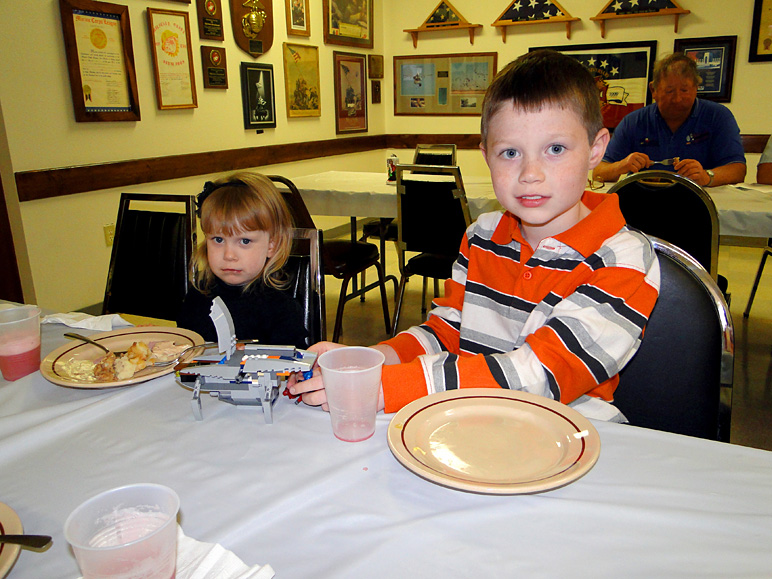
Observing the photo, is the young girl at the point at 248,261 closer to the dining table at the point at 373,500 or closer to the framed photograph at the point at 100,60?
the dining table at the point at 373,500

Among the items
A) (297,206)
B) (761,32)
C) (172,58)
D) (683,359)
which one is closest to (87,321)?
(683,359)

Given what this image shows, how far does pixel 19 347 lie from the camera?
1.00 m

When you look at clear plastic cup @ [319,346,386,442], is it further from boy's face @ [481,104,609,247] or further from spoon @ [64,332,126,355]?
spoon @ [64,332,126,355]

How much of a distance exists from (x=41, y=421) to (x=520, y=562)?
0.73 m

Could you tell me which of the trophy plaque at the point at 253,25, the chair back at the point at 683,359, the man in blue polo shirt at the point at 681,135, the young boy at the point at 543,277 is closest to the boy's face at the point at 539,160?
the young boy at the point at 543,277

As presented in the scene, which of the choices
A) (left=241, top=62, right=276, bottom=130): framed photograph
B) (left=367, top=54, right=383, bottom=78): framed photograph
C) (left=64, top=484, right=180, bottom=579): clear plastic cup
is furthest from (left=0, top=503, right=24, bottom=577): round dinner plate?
(left=367, top=54, right=383, bottom=78): framed photograph

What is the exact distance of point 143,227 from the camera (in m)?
1.92

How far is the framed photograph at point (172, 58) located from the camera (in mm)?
3740

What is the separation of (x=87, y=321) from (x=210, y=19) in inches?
141

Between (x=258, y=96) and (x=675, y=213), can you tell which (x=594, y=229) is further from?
(x=258, y=96)

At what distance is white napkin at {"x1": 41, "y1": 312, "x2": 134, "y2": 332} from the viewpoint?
1262 millimetres

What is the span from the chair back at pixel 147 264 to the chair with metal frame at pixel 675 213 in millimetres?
1572

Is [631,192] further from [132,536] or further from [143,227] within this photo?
[132,536]

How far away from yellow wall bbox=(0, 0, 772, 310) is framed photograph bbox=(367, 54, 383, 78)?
109 mm
